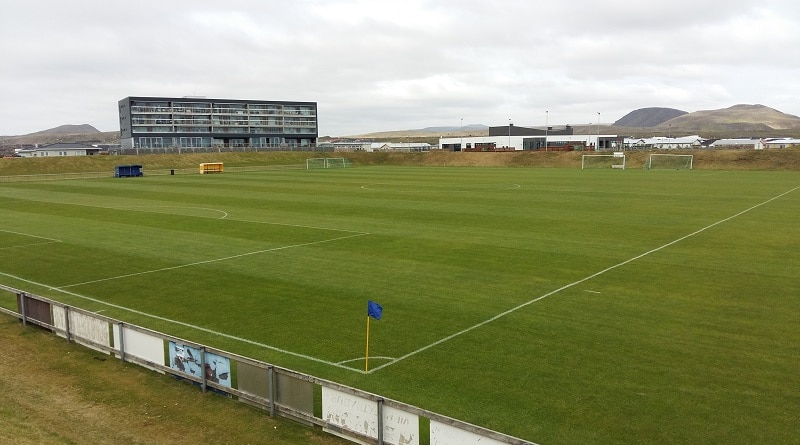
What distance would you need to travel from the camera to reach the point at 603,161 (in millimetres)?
112625

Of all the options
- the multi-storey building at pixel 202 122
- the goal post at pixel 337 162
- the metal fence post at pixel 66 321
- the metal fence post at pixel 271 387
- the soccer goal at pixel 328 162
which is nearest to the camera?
the metal fence post at pixel 271 387

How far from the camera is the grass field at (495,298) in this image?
1348 cm

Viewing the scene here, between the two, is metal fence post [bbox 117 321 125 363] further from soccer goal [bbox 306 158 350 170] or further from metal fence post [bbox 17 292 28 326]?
soccer goal [bbox 306 158 350 170]

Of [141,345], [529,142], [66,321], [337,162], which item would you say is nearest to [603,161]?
[529,142]

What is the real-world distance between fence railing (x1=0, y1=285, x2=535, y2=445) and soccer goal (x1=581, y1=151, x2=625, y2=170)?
324 ft

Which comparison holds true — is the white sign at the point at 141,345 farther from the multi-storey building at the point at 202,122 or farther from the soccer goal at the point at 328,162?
the multi-storey building at the point at 202,122

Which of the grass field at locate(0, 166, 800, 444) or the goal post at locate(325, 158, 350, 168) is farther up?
the goal post at locate(325, 158, 350, 168)

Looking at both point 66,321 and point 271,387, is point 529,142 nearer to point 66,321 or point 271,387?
point 66,321

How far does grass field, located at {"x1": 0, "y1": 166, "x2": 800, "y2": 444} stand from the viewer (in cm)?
1348

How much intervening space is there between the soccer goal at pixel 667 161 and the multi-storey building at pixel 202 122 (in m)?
94.1

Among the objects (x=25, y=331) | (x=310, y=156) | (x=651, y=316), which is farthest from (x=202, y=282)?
(x=310, y=156)

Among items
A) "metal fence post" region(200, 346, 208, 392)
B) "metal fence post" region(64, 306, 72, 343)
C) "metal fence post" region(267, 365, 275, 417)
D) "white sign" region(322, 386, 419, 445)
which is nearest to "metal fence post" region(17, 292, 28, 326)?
"metal fence post" region(64, 306, 72, 343)

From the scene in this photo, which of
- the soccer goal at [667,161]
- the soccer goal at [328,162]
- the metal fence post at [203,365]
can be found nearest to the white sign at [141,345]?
the metal fence post at [203,365]

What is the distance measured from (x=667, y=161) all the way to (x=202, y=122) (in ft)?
436
